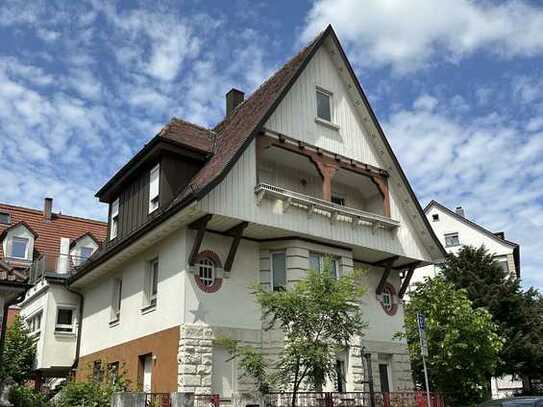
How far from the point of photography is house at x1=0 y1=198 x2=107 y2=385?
24.8 meters

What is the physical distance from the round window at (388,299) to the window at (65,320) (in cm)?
1347

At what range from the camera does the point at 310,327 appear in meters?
14.5

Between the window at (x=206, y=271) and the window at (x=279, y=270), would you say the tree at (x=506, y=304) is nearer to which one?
the window at (x=279, y=270)

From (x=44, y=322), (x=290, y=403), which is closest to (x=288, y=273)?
(x=290, y=403)

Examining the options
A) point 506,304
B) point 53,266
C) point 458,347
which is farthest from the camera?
point 506,304

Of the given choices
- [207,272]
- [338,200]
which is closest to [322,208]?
[338,200]

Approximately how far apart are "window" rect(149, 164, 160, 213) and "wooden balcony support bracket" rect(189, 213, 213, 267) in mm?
2908

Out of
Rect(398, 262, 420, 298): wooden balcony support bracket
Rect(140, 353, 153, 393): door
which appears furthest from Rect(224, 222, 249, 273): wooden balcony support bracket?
Rect(398, 262, 420, 298): wooden balcony support bracket

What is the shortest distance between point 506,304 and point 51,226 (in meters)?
27.1

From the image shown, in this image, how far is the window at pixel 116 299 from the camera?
21.8 meters

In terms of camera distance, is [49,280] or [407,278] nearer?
[407,278]

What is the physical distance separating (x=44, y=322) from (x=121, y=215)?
6.48m

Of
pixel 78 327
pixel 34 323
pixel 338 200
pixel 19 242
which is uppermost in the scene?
pixel 19 242

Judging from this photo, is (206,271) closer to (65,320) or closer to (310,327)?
(310,327)
